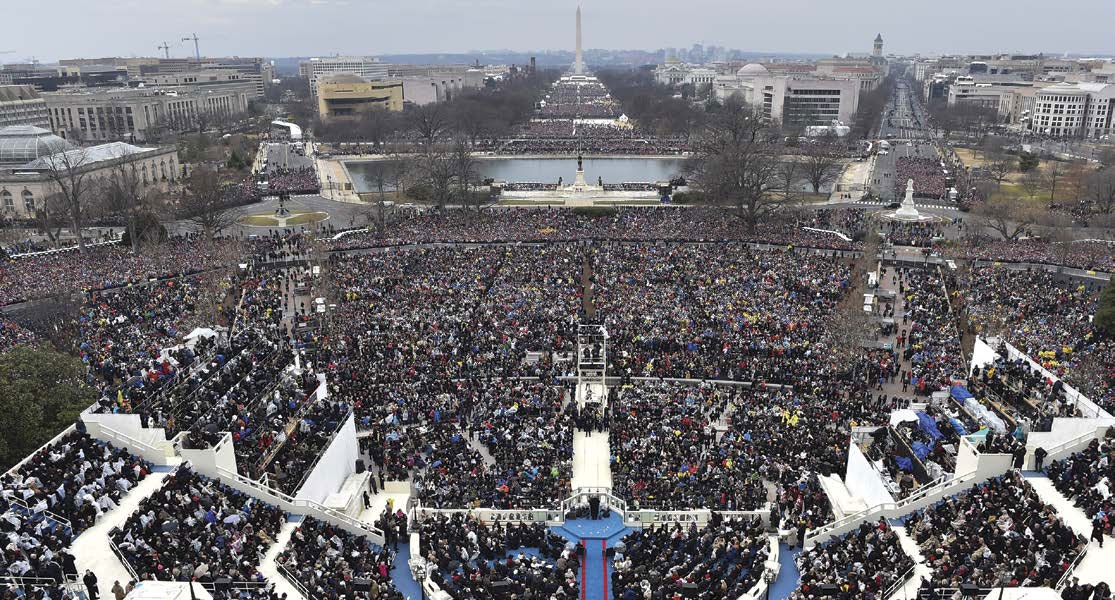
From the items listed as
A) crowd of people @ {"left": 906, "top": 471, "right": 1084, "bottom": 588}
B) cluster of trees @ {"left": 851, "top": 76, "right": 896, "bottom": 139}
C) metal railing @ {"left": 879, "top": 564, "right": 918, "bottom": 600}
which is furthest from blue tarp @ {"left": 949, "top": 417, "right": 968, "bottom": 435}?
cluster of trees @ {"left": 851, "top": 76, "right": 896, "bottom": 139}

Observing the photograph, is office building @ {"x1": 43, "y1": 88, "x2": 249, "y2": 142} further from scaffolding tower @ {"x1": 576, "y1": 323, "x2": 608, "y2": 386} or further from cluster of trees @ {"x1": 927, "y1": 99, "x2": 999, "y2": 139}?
cluster of trees @ {"x1": 927, "y1": 99, "x2": 999, "y2": 139}

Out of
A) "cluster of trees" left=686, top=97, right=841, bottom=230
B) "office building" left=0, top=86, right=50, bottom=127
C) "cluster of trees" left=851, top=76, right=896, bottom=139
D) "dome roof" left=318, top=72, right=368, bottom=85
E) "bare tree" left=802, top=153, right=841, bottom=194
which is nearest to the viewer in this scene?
"cluster of trees" left=686, top=97, right=841, bottom=230

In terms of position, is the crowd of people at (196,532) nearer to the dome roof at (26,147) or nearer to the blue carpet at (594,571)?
the blue carpet at (594,571)

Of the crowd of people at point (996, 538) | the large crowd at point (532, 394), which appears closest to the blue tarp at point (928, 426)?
the large crowd at point (532, 394)

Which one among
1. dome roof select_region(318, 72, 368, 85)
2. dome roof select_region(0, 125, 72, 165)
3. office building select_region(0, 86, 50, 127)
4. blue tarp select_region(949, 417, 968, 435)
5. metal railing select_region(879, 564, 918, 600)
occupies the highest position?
dome roof select_region(318, 72, 368, 85)

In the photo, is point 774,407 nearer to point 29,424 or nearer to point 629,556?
point 629,556

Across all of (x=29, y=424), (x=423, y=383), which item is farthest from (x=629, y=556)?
(x=29, y=424)

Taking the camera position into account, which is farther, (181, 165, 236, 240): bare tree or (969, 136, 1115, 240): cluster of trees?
(181, 165, 236, 240): bare tree
